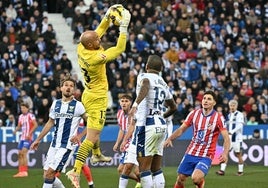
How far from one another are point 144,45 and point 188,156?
18.4 metres

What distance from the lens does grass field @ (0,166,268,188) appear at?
20.1 metres

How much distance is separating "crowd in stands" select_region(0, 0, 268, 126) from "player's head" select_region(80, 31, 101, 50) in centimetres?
1364

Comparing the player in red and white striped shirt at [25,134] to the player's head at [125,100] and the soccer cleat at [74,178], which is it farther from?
the soccer cleat at [74,178]

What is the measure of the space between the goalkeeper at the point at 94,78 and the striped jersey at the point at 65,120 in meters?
0.34

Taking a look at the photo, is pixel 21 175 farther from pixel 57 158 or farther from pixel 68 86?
pixel 68 86

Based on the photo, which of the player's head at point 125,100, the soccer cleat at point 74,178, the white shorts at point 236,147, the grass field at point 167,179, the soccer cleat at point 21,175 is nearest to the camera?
the soccer cleat at point 74,178

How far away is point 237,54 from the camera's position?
35.0 m

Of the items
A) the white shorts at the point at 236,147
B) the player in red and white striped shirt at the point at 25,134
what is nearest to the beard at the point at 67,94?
the player in red and white striped shirt at the point at 25,134

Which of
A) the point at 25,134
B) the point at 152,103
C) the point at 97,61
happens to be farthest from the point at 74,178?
the point at 25,134

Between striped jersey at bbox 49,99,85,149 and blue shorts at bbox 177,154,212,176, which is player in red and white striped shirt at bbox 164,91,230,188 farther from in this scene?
striped jersey at bbox 49,99,85,149

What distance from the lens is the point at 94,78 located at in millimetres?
15836

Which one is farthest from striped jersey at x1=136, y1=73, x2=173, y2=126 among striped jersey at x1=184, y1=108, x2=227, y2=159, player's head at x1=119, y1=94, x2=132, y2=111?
player's head at x1=119, y1=94, x2=132, y2=111

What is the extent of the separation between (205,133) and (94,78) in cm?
212

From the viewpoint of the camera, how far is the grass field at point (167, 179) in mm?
20062
